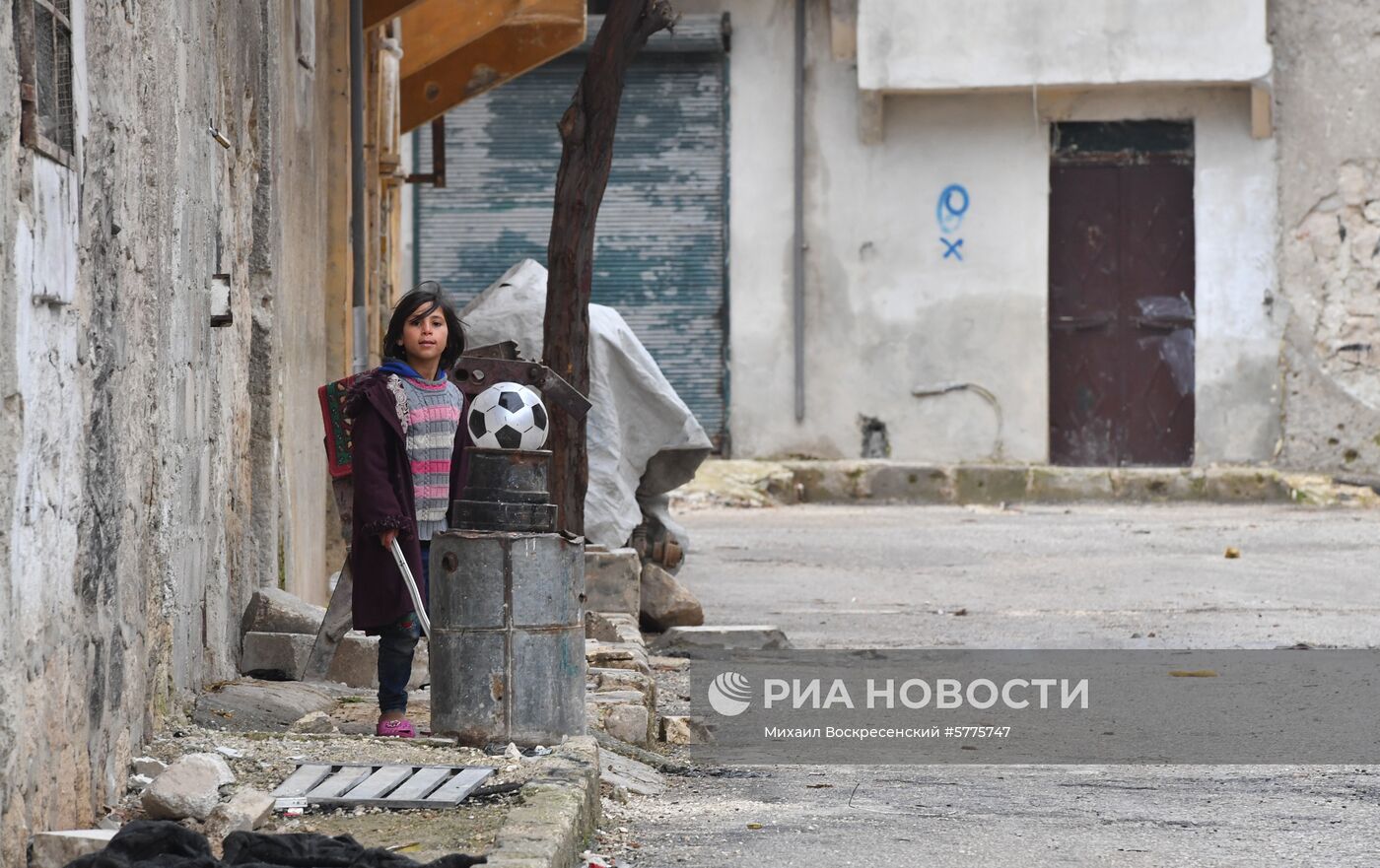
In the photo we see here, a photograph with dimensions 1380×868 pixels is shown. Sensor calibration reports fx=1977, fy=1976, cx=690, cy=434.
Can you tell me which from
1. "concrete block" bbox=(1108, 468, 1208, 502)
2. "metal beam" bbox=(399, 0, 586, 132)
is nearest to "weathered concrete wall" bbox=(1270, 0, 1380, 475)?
"concrete block" bbox=(1108, 468, 1208, 502)

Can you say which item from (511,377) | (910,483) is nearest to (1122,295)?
(910,483)

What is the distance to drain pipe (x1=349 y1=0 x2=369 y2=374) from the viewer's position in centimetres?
1021

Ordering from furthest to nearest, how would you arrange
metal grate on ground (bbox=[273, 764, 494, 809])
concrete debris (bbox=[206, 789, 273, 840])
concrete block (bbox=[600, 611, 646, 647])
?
concrete block (bbox=[600, 611, 646, 647]) < metal grate on ground (bbox=[273, 764, 494, 809]) < concrete debris (bbox=[206, 789, 273, 840])

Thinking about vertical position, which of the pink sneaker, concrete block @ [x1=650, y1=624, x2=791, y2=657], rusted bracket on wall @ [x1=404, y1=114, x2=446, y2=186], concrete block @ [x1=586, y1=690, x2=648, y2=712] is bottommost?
concrete block @ [x1=650, y1=624, x2=791, y2=657]

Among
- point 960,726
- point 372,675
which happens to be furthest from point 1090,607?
point 372,675

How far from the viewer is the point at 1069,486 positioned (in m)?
18.1

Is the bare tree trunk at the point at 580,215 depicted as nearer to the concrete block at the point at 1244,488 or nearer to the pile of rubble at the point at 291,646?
the pile of rubble at the point at 291,646

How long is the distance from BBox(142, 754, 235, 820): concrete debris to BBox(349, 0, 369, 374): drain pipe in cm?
571

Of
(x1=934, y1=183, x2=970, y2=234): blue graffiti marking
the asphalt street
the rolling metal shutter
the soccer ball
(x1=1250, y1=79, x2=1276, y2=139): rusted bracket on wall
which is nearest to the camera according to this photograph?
the asphalt street

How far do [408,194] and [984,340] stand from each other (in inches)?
230

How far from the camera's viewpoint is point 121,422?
4.85 meters

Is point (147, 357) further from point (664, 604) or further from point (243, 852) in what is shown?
point (664, 604)

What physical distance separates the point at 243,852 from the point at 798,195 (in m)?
15.9

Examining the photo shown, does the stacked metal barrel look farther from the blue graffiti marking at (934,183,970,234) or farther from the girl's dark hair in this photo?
the blue graffiti marking at (934,183,970,234)
